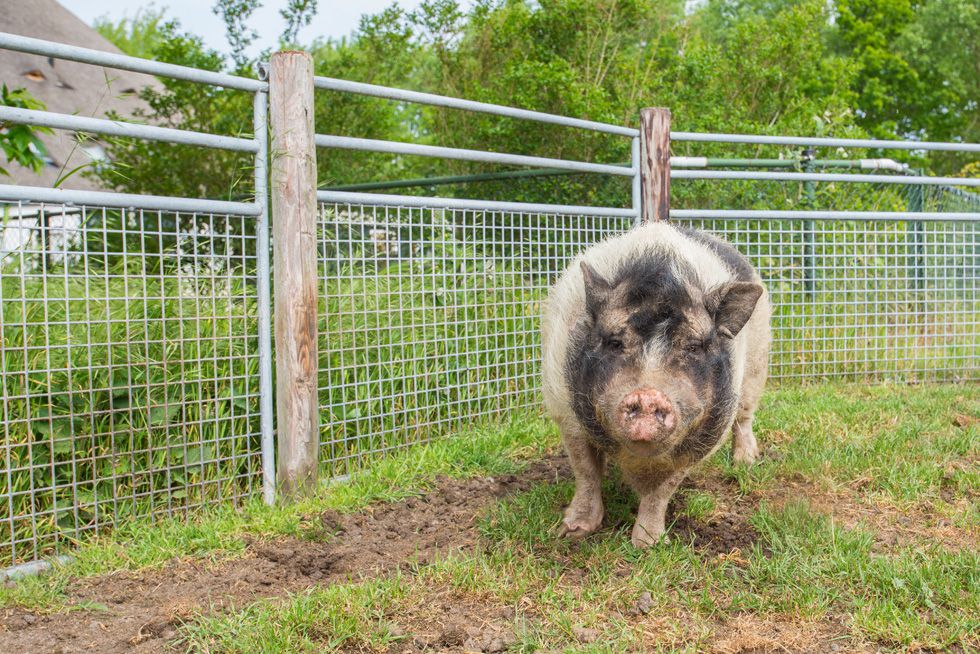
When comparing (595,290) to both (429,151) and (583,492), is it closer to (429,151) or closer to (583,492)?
(583,492)

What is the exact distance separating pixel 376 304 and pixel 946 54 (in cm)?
2736

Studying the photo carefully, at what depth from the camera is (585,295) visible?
147 inches

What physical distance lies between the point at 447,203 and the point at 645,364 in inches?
87.6

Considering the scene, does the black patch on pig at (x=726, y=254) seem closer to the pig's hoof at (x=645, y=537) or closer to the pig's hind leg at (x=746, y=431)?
the pig's hind leg at (x=746, y=431)

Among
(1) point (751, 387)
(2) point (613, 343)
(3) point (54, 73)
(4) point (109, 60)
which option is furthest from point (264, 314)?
(3) point (54, 73)

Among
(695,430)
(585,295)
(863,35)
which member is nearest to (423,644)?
(695,430)

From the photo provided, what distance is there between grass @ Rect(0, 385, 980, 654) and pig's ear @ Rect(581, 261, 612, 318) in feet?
3.49

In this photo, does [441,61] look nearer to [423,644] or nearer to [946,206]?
[946,206]

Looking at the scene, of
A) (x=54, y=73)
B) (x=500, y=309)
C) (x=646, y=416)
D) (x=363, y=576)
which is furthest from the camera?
(x=54, y=73)

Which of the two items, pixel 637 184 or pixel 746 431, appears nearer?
pixel 746 431

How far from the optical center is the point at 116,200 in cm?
364

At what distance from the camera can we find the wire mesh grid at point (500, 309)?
479 cm

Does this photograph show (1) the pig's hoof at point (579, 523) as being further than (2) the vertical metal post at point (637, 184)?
No

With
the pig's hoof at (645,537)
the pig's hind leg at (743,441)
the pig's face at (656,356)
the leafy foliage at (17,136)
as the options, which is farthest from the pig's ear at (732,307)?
the leafy foliage at (17,136)
